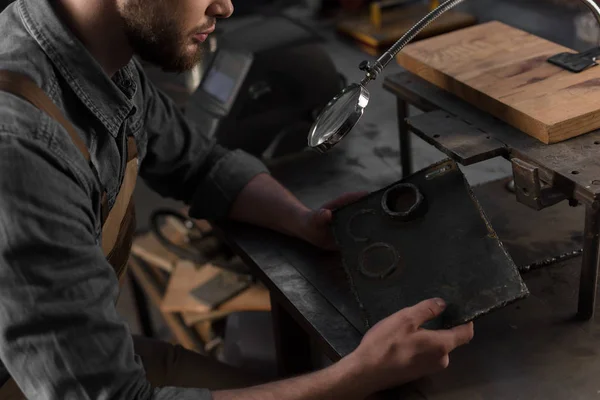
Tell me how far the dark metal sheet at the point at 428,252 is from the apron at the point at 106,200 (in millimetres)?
383

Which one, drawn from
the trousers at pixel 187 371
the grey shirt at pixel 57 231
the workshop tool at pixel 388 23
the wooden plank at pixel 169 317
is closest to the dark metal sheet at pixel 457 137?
the grey shirt at pixel 57 231

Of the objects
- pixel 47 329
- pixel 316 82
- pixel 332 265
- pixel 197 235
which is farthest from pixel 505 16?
pixel 47 329

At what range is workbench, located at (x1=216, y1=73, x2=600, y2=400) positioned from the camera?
107 centimetres

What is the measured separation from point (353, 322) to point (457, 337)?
0.19m

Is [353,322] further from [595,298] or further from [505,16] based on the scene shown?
[505,16]

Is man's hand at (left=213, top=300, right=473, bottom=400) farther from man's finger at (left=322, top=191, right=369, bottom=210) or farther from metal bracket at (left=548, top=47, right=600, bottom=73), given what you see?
metal bracket at (left=548, top=47, right=600, bottom=73)

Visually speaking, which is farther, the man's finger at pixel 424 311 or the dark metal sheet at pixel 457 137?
the dark metal sheet at pixel 457 137

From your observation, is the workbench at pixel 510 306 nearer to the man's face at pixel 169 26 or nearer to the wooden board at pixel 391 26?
the man's face at pixel 169 26

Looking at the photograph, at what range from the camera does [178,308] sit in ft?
6.00

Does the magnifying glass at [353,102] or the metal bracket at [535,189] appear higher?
the magnifying glass at [353,102]

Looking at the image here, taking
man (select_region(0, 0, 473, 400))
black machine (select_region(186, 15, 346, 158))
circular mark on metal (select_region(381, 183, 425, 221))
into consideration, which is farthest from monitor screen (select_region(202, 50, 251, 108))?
circular mark on metal (select_region(381, 183, 425, 221))

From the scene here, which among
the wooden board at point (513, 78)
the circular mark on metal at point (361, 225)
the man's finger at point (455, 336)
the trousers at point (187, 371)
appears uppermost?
the wooden board at point (513, 78)

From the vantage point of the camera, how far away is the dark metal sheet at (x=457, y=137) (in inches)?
46.8

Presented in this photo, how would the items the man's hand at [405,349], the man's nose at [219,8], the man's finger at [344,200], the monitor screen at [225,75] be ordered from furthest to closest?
the monitor screen at [225,75], the man's finger at [344,200], the man's nose at [219,8], the man's hand at [405,349]
